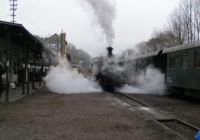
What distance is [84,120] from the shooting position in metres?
10.7

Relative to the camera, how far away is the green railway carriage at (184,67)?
15281 mm

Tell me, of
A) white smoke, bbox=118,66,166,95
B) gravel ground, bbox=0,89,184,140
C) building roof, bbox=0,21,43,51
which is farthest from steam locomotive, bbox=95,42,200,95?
building roof, bbox=0,21,43,51

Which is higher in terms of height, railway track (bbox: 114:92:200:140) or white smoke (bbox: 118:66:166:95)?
white smoke (bbox: 118:66:166:95)

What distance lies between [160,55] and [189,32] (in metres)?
16.8

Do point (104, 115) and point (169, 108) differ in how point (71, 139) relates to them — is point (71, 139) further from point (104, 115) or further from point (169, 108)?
point (169, 108)

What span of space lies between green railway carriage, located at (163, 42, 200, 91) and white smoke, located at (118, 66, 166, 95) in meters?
2.39

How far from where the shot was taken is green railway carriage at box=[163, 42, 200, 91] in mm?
15281

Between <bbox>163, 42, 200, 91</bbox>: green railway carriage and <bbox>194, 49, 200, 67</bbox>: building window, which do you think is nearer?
<bbox>194, 49, 200, 67</bbox>: building window

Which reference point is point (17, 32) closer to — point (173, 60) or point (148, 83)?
point (173, 60)

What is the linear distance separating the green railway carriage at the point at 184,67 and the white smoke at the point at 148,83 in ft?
7.85

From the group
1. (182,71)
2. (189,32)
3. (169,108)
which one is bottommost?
(169,108)

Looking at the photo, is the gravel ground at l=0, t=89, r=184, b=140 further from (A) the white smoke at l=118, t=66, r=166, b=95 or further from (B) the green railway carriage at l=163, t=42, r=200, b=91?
(A) the white smoke at l=118, t=66, r=166, b=95

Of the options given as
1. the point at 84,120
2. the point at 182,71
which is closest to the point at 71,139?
the point at 84,120

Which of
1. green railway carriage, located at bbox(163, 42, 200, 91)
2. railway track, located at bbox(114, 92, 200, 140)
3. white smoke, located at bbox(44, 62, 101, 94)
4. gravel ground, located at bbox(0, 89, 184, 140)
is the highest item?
green railway carriage, located at bbox(163, 42, 200, 91)
